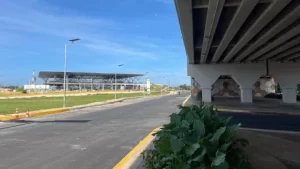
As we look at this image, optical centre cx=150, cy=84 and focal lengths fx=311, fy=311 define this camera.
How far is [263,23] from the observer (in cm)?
1670

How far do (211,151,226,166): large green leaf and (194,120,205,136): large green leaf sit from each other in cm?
42

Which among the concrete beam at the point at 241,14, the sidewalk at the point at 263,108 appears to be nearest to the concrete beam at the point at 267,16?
the concrete beam at the point at 241,14

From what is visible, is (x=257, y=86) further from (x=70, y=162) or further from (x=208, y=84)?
(x=70, y=162)

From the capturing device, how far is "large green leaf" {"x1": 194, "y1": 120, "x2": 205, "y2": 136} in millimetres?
4109

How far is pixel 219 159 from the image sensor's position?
3639 mm

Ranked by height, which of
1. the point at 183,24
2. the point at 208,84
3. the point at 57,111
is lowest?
the point at 57,111

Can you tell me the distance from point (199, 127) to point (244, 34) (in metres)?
17.4

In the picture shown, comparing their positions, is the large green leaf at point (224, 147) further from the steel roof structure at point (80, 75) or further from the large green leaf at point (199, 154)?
the steel roof structure at point (80, 75)

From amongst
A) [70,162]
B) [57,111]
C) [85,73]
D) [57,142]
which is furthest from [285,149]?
[85,73]

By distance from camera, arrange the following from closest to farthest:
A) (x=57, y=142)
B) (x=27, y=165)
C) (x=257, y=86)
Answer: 1. (x=27, y=165)
2. (x=57, y=142)
3. (x=257, y=86)

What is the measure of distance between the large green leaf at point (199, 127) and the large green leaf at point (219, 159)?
0.42 m

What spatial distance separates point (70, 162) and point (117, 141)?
3487mm

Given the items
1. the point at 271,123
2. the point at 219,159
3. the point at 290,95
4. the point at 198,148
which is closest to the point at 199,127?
the point at 198,148

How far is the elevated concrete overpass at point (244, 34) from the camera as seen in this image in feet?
45.8
